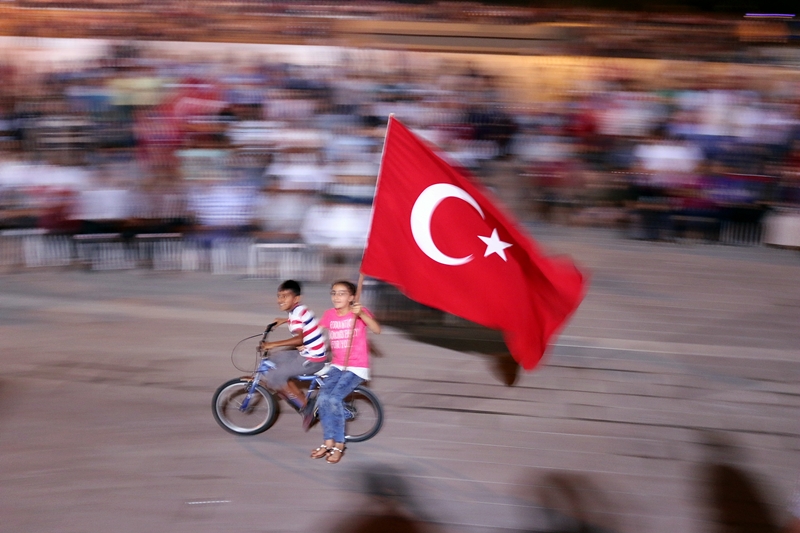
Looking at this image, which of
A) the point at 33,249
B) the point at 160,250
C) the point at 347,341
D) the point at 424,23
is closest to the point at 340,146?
the point at 160,250

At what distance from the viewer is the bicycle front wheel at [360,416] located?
5695mm

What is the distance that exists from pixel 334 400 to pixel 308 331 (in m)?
0.57

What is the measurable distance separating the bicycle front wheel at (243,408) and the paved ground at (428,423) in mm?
107

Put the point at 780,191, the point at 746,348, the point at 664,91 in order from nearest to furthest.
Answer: the point at 746,348 < the point at 780,191 < the point at 664,91

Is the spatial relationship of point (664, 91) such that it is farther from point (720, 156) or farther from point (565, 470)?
point (565, 470)

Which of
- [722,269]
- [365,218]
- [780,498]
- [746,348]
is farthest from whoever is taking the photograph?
[722,269]

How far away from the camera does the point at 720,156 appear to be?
1077 cm

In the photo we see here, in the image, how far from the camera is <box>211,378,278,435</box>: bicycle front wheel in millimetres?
5621

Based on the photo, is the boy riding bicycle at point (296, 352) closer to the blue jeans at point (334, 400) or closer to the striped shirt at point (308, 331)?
the striped shirt at point (308, 331)

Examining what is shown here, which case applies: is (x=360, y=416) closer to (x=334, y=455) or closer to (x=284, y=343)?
(x=334, y=455)

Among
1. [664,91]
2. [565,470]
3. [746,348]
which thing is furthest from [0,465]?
[664,91]

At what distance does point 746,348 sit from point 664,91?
20.0 ft

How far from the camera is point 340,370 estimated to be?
5379 millimetres

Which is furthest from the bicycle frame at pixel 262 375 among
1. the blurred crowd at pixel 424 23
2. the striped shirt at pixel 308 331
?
the blurred crowd at pixel 424 23
